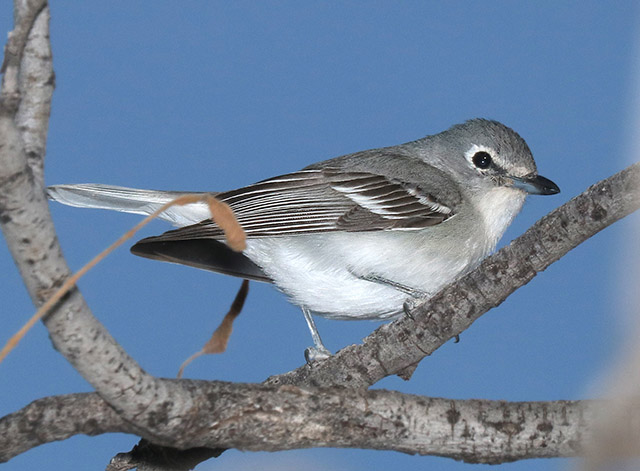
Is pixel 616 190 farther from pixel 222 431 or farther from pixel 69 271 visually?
pixel 69 271

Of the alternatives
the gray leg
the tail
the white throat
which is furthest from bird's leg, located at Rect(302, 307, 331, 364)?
the white throat

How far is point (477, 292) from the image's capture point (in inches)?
86.4

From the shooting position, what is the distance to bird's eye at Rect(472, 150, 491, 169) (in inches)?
134

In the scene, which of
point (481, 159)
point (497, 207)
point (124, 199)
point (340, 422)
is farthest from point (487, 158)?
point (340, 422)

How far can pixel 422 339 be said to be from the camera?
2424mm

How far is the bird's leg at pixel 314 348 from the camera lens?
3.01 m

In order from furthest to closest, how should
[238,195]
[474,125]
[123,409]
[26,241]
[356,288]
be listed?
[474,125], [238,195], [356,288], [123,409], [26,241]

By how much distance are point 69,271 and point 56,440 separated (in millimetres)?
664

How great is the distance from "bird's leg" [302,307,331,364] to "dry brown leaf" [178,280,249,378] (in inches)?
37.3

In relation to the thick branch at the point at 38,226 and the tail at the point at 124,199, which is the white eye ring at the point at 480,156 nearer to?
the tail at the point at 124,199

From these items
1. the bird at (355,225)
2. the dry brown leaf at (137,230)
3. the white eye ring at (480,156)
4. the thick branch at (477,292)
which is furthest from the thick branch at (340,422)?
the white eye ring at (480,156)

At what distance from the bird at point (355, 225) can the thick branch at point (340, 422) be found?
1.02 metres

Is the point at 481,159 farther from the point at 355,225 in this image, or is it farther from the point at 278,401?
the point at 278,401

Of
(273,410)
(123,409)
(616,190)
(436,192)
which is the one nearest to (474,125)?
(436,192)
